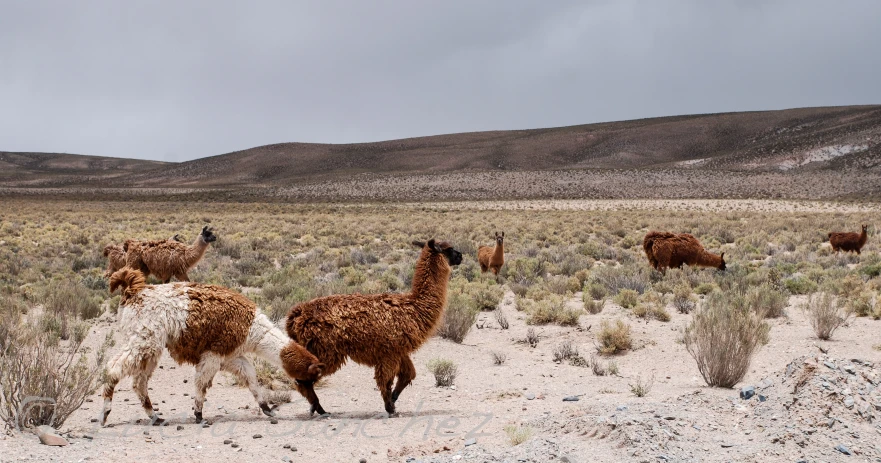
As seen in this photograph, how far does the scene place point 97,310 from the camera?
34.7 feet

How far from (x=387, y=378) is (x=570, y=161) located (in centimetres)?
12321

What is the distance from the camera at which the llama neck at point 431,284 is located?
6680 mm

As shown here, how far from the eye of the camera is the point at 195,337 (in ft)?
19.2

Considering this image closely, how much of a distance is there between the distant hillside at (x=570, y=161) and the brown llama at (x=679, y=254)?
55201mm

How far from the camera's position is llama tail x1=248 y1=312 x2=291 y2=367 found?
20.1ft

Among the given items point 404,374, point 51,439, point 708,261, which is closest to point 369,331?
point 404,374

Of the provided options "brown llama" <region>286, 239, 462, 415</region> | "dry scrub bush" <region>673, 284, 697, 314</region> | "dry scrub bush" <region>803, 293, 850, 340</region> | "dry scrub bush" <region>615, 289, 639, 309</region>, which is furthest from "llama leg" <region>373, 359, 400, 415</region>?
"dry scrub bush" <region>673, 284, 697, 314</region>

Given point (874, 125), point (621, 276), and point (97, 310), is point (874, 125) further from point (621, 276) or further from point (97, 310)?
point (97, 310)

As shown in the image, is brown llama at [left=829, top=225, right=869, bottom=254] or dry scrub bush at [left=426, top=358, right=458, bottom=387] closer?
dry scrub bush at [left=426, top=358, right=458, bottom=387]

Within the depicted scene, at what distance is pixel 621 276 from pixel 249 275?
8256 mm

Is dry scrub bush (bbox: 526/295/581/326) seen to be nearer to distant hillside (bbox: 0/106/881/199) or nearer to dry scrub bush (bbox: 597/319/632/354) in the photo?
dry scrub bush (bbox: 597/319/632/354)

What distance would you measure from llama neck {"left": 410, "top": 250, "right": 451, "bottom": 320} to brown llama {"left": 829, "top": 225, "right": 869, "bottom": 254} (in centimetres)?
1591

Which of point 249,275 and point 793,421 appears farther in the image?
point 249,275

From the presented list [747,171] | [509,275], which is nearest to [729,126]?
[747,171]
